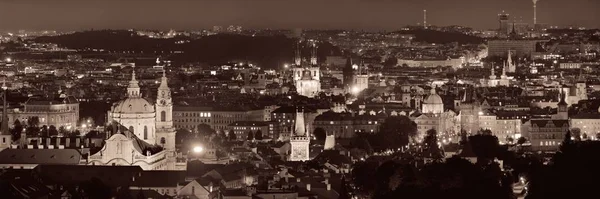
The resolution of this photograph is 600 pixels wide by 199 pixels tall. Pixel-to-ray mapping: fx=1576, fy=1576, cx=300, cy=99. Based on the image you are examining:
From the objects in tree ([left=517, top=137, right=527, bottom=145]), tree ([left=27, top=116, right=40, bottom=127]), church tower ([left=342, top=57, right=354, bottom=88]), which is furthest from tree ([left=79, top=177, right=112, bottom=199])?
church tower ([left=342, top=57, right=354, bottom=88])

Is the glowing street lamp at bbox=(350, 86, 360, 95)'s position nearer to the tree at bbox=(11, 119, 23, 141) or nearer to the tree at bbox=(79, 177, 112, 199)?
the tree at bbox=(11, 119, 23, 141)

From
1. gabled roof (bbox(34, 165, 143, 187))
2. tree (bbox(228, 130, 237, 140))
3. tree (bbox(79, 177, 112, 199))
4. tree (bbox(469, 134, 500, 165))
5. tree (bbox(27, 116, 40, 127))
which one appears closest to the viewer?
tree (bbox(79, 177, 112, 199))

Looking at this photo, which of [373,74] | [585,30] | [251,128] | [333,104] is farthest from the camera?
[585,30]

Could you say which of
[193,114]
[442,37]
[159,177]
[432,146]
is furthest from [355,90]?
[442,37]

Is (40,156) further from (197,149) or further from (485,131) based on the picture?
(485,131)

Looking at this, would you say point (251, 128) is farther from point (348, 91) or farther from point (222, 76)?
point (222, 76)

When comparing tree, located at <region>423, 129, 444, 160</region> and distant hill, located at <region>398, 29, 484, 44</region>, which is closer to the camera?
tree, located at <region>423, 129, 444, 160</region>

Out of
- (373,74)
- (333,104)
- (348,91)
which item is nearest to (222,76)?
(373,74)

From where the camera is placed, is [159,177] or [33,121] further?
[33,121]
